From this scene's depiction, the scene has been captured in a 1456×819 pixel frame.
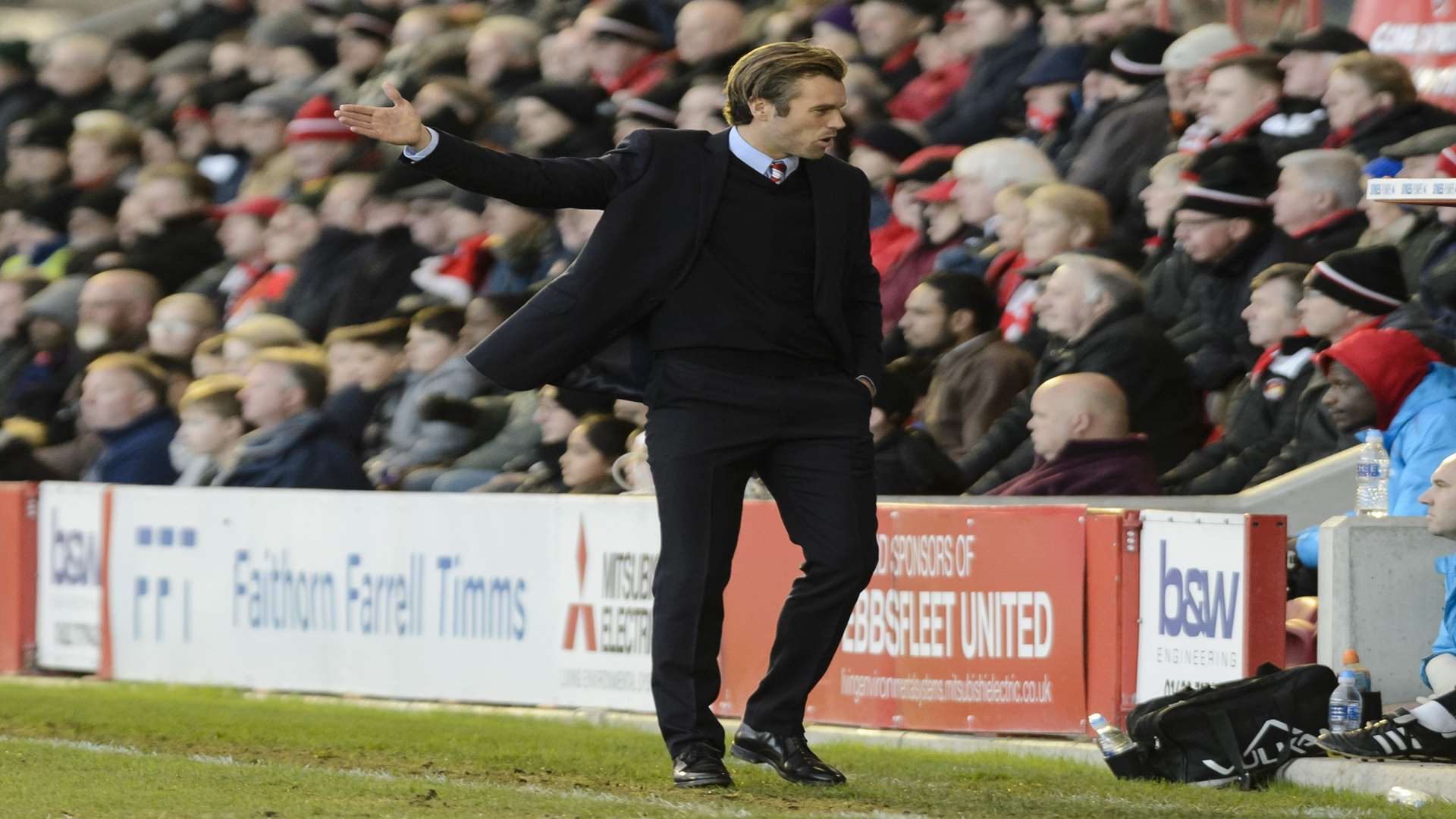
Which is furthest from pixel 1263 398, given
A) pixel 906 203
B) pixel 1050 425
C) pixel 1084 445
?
pixel 906 203

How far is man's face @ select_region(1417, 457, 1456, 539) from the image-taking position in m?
7.27

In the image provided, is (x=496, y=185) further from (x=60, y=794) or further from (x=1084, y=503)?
(x=1084, y=503)

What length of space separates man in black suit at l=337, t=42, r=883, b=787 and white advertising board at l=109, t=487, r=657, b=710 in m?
3.72

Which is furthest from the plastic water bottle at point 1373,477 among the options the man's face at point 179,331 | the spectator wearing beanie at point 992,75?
the man's face at point 179,331

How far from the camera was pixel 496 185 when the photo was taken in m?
6.55

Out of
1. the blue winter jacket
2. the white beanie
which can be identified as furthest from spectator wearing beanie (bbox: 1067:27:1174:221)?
the blue winter jacket

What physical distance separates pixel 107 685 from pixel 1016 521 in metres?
5.49

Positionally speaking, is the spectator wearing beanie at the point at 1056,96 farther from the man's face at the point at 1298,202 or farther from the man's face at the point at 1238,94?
the man's face at the point at 1298,202

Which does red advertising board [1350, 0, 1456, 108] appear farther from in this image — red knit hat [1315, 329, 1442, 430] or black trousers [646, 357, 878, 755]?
black trousers [646, 357, 878, 755]

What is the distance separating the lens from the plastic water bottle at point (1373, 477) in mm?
8836

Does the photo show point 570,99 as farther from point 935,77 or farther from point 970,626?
point 970,626

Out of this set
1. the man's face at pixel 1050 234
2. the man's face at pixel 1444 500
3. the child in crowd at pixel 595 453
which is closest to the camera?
the man's face at pixel 1444 500

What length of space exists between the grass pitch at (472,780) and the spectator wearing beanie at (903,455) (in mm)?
1973

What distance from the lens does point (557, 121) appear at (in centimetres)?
1571
